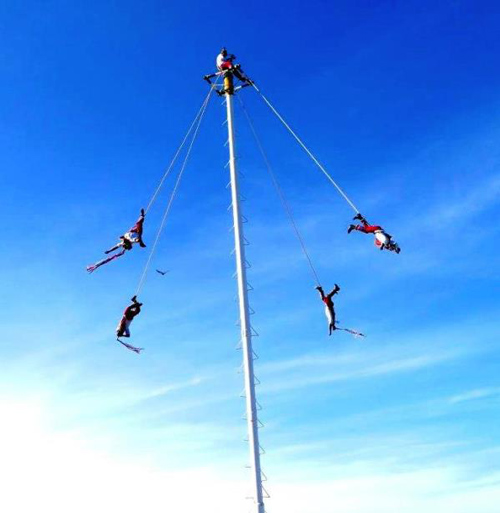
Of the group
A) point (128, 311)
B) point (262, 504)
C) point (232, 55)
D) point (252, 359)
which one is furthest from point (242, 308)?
point (232, 55)

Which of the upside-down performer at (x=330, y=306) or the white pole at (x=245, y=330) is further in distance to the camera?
the upside-down performer at (x=330, y=306)

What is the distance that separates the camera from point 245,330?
26.5 meters

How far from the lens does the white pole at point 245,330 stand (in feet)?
80.0

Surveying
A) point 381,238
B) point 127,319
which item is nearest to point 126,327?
point 127,319

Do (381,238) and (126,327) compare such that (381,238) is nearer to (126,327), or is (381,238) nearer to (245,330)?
(245,330)

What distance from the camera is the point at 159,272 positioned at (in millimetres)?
29094

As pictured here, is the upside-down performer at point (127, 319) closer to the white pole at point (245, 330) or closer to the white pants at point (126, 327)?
the white pants at point (126, 327)

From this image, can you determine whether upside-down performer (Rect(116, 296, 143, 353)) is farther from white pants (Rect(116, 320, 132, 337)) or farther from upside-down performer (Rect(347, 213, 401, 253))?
upside-down performer (Rect(347, 213, 401, 253))

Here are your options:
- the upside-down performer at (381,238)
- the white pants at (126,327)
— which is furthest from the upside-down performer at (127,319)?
the upside-down performer at (381,238)

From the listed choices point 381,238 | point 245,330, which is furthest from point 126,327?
point 381,238

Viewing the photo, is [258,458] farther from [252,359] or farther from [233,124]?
[233,124]

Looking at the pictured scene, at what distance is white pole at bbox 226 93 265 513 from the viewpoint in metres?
24.4

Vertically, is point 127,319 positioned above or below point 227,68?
below

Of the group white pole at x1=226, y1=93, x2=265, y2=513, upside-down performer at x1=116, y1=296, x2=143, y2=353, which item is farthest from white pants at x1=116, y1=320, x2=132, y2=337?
white pole at x1=226, y1=93, x2=265, y2=513
